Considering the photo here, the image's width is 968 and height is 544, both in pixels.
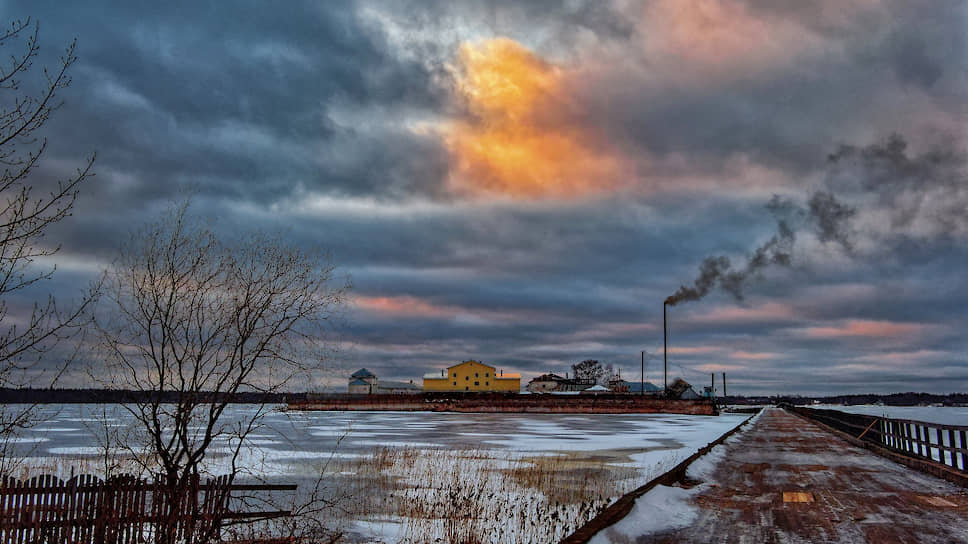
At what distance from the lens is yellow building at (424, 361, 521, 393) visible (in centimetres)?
15325

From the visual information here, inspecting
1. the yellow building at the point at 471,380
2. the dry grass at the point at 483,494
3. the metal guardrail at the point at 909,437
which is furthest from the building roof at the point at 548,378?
the dry grass at the point at 483,494

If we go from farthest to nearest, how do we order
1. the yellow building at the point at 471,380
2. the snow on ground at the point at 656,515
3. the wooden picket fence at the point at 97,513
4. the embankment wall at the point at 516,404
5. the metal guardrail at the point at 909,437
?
the yellow building at the point at 471,380
the embankment wall at the point at 516,404
the metal guardrail at the point at 909,437
the snow on ground at the point at 656,515
the wooden picket fence at the point at 97,513

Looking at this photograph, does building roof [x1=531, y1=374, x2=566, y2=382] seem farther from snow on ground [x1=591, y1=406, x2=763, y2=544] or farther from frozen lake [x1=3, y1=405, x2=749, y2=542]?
snow on ground [x1=591, y1=406, x2=763, y2=544]

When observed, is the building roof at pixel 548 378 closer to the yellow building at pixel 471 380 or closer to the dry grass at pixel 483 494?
the yellow building at pixel 471 380

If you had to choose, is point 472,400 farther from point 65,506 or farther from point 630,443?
point 65,506

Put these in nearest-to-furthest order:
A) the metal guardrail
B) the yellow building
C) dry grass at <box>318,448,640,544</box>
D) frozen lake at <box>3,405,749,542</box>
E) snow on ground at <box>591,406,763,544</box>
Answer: snow on ground at <box>591,406,763,544</box>
dry grass at <box>318,448,640,544</box>
frozen lake at <box>3,405,749,542</box>
the metal guardrail
the yellow building

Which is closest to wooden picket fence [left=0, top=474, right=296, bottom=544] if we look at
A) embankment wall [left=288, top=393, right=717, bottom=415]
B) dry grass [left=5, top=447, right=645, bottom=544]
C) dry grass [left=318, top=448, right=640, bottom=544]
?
dry grass [left=5, top=447, right=645, bottom=544]

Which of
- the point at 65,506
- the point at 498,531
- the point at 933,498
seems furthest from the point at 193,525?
the point at 933,498

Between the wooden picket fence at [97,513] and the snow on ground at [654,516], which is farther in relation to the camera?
the snow on ground at [654,516]

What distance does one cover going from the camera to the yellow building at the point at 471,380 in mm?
153250

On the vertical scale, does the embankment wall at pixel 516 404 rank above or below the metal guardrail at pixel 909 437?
below

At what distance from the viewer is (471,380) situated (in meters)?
153

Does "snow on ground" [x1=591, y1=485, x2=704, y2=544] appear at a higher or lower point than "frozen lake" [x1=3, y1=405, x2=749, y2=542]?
higher

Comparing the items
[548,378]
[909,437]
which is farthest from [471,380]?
[909,437]
